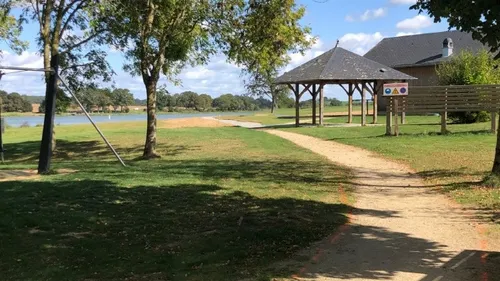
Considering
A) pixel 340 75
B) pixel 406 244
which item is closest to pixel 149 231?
pixel 406 244

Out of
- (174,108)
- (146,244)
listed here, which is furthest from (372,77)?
(174,108)

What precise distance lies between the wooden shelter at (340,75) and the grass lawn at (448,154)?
623cm

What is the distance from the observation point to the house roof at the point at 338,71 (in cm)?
2914

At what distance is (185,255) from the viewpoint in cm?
555

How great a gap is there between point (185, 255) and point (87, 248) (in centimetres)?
131

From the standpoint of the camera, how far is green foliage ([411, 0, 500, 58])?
5.91m

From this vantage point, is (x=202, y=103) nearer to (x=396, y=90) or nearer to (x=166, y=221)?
(x=396, y=90)

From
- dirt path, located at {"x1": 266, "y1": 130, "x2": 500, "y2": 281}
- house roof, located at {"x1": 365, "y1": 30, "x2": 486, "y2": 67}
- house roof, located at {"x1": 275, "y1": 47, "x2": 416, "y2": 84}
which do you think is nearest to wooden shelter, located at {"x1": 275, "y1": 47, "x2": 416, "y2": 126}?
house roof, located at {"x1": 275, "y1": 47, "x2": 416, "y2": 84}

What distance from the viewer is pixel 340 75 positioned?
29141 millimetres

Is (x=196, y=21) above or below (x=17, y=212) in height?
above

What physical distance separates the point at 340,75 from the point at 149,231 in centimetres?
2413

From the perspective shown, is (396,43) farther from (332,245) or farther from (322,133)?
(332,245)

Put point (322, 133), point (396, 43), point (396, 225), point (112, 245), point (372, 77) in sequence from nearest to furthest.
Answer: point (112, 245) < point (396, 225) < point (322, 133) < point (372, 77) < point (396, 43)

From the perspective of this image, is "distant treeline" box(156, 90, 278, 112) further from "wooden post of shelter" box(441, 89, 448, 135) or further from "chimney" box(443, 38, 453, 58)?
"wooden post of shelter" box(441, 89, 448, 135)
